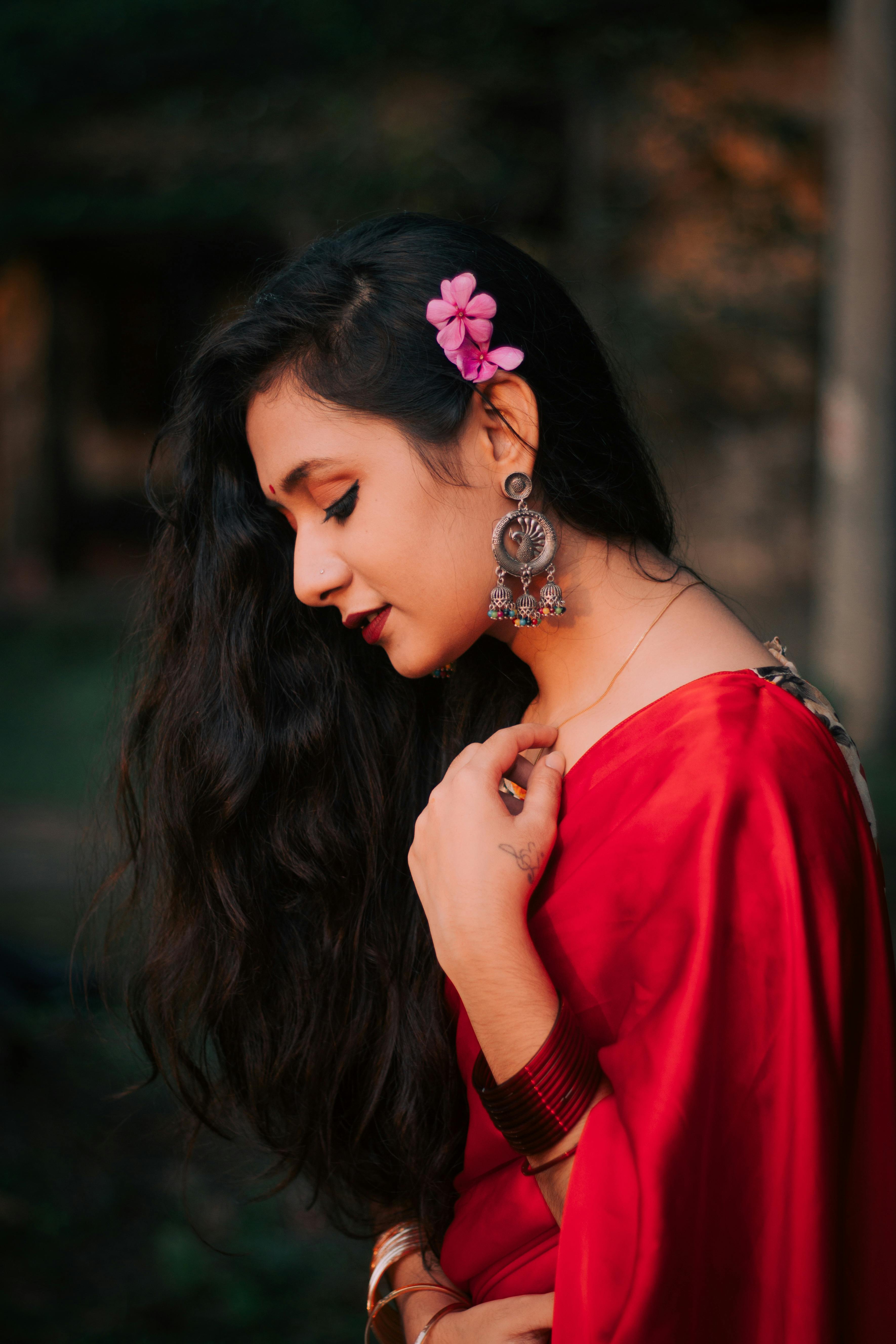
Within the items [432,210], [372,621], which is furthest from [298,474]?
[432,210]

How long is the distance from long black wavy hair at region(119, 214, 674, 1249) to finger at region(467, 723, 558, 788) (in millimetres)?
330

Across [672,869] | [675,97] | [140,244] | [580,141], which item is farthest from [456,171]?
[672,869]

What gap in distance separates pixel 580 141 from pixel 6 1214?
686 centimetres

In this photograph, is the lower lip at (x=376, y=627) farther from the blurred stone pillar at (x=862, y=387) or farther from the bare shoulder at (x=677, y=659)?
the blurred stone pillar at (x=862, y=387)

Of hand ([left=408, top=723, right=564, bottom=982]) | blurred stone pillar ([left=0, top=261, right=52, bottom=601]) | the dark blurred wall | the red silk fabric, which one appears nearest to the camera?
the red silk fabric

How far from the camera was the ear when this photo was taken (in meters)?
1.42

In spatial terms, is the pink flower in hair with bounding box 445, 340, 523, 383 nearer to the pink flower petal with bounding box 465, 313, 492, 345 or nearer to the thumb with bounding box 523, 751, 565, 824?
the pink flower petal with bounding box 465, 313, 492, 345

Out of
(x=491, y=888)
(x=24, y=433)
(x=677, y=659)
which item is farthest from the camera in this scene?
(x=24, y=433)

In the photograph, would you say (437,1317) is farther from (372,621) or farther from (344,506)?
(344,506)

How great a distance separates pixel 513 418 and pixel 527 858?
567 millimetres

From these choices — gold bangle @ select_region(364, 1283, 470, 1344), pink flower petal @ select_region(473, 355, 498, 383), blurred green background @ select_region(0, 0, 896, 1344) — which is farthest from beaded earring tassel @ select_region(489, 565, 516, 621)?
blurred green background @ select_region(0, 0, 896, 1344)

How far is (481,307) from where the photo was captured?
138cm

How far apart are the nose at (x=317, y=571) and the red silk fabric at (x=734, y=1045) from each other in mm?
460

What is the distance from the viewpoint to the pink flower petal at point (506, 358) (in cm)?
139
